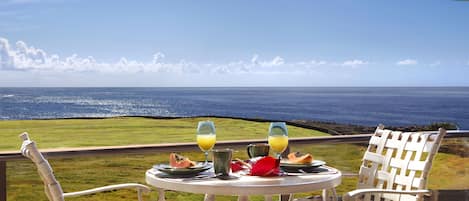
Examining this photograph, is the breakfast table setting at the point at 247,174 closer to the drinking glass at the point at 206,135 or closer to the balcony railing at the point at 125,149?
the drinking glass at the point at 206,135

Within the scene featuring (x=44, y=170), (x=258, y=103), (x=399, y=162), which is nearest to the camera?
(x=44, y=170)

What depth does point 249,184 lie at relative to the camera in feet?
7.36

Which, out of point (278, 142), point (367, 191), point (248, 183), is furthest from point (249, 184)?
point (367, 191)

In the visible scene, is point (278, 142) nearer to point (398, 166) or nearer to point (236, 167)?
point (236, 167)

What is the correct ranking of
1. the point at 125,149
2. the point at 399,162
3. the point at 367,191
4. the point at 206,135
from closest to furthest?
the point at 367,191 < the point at 206,135 < the point at 399,162 < the point at 125,149

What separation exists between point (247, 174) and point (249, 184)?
0.25 meters

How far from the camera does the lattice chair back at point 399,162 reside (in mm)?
2713

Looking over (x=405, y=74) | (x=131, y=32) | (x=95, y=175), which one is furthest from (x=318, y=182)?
(x=405, y=74)

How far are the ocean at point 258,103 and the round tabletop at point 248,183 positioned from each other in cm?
1706

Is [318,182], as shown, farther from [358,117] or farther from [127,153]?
[358,117]

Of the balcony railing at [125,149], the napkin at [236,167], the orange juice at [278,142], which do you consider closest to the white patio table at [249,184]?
the napkin at [236,167]

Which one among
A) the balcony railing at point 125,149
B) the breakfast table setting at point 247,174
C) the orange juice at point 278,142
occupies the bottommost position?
the balcony railing at point 125,149

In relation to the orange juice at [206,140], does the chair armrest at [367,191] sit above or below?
below

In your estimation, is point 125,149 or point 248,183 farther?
point 125,149
